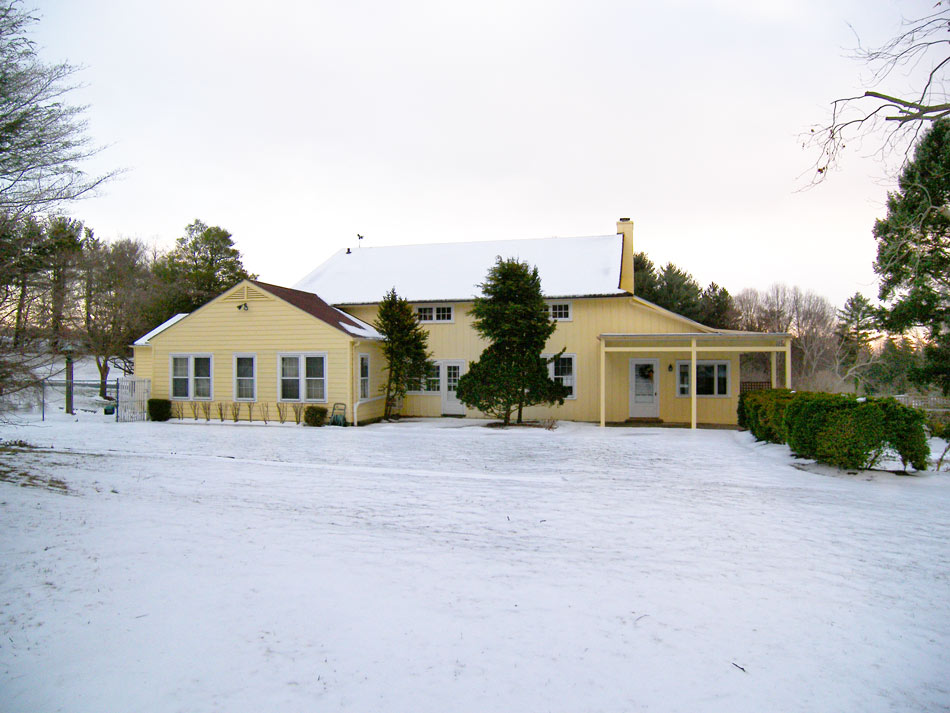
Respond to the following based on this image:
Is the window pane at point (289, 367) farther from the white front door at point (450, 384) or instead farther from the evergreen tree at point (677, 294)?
the evergreen tree at point (677, 294)

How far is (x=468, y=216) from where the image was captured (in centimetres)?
3294

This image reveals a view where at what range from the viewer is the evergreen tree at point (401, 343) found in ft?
66.4

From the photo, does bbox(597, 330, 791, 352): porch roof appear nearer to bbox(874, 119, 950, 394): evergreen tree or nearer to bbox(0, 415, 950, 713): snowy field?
bbox(874, 119, 950, 394): evergreen tree

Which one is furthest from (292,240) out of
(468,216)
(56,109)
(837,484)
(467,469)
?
(837,484)

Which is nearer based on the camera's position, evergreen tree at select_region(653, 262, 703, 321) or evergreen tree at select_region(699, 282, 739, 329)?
→ evergreen tree at select_region(653, 262, 703, 321)

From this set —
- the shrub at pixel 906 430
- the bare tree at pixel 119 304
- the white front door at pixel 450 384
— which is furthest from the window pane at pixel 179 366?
the shrub at pixel 906 430

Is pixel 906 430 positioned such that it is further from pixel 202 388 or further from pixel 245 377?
pixel 202 388

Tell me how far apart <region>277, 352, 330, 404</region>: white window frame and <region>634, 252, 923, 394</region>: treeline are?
2053 centimetres

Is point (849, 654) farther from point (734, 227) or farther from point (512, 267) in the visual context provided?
point (734, 227)

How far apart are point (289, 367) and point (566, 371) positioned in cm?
945

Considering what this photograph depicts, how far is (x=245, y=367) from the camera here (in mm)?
20531

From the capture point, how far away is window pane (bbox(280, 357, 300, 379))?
20.1 meters

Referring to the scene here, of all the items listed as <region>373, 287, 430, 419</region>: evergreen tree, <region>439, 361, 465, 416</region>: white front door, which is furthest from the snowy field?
<region>439, 361, 465, 416</region>: white front door

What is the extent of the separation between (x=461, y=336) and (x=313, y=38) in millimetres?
10872
